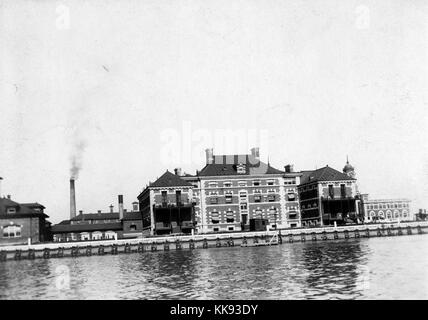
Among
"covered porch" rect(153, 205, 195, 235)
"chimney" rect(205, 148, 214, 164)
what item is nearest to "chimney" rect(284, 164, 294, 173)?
"chimney" rect(205, 148, 214, 164)

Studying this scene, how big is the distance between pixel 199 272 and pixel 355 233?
123 feet

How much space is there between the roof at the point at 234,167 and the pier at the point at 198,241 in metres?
16.3

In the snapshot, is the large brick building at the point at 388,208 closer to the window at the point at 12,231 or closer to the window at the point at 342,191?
the window at the point at 342,191

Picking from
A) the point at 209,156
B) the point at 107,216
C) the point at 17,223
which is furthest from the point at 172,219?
the point at 107,216

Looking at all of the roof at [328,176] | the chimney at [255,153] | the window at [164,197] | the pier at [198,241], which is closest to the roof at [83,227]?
the window at [164,197]

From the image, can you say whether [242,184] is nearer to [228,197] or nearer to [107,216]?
[228,197]

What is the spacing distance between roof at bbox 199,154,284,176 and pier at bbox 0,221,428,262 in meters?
16.3

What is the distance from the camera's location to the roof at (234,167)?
Answer: 2896 inches

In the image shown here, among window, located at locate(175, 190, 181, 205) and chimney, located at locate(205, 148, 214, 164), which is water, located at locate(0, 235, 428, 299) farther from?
chimney, located at locate(205, 148, 214, 164)

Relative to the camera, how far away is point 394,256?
3262 cm

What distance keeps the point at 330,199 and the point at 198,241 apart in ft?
83.2

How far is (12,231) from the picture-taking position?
2328 inches

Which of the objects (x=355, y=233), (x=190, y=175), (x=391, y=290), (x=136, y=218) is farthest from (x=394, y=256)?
(x=136, y=218)

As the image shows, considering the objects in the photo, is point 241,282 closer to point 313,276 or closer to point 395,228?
point 313,276
